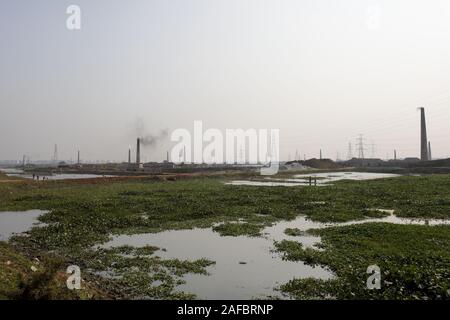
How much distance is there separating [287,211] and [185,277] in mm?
16098

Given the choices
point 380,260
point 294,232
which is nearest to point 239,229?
point 294,232

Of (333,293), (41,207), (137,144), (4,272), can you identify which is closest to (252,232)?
(333,293)

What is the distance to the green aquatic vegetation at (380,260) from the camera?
10.6m

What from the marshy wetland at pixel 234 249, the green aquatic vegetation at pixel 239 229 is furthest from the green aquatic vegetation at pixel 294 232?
the green aquatic vegetation at pixel 239 229

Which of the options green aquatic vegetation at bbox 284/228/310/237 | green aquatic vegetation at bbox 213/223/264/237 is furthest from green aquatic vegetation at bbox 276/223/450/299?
green aquatic vegetation at bbox 213/223/264/237

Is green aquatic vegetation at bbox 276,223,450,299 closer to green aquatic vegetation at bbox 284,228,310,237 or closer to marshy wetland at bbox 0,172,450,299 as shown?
marshy wetland at bbox 0,172,450,299

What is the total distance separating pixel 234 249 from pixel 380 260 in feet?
21.4

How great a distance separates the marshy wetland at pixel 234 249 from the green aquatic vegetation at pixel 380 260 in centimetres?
4

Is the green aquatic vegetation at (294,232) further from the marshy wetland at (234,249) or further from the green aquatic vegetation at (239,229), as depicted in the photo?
the green aquatic vegetation at (239,229)

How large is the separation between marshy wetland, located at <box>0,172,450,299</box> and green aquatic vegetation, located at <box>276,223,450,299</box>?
0.04m

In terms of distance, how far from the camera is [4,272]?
1110 centimetres

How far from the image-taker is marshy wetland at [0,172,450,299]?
11.0 meters

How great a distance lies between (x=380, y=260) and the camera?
13562 millimetres

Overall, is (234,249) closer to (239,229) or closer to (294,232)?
(239,229)
